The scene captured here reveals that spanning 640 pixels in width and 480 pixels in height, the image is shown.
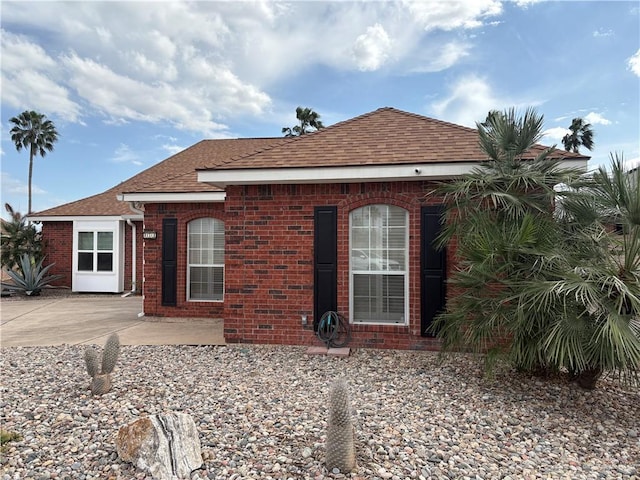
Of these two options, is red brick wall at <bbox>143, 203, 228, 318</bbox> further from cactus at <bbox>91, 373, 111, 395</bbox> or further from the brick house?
cactus at <bbox>91, 373, 111, 395</bbox>

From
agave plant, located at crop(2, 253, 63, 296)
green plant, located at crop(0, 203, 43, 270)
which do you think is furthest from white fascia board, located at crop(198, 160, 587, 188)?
green plant, located at crop(0, 203, 43, 270)

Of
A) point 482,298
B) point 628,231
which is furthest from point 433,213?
point 628,231

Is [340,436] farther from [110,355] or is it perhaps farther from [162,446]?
[110,355]

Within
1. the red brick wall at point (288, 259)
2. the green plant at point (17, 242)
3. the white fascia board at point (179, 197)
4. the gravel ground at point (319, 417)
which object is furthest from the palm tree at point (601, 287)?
the green plant at point (17, 242)

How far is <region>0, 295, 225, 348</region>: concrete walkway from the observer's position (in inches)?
275

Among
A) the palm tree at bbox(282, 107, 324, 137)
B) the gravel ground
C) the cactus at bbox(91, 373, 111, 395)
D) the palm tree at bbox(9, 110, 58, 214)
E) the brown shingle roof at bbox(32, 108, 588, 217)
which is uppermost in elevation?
the palm tree at bbox(282, 107, 324, 137)

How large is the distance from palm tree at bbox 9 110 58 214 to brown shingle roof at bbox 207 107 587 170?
29.4 m

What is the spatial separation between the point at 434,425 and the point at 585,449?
1285 mm

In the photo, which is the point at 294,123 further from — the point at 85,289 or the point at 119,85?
the point at 85,289

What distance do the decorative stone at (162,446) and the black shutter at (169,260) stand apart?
246 inches

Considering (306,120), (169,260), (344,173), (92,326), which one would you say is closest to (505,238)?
(344,173)

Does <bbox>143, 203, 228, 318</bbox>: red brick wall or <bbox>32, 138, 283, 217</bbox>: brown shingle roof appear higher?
<bbox>32, 138, 283, 217</bbox>: brown shingle roof

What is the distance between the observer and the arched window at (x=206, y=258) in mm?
8914

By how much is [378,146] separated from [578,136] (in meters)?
33.4
